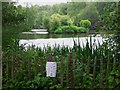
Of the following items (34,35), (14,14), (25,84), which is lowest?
(25,84)

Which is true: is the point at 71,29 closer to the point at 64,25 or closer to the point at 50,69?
the point at 64,25

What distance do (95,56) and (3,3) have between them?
1437mm

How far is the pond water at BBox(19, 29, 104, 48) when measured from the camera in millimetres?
3965

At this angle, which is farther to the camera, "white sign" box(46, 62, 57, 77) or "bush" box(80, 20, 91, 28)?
"bush" box(80, 20, 91, 28)

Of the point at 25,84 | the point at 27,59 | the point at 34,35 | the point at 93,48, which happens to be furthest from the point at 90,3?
the point at 25,84

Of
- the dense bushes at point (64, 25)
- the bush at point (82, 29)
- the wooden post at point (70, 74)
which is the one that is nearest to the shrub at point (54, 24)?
the dense bushes at point (64, 25)

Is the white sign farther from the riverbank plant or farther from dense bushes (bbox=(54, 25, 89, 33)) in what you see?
dense bushes (bbox=(54, 25, 89, 33))

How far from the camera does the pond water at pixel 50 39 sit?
397cm

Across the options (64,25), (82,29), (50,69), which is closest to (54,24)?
(64,25)

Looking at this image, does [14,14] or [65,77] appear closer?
[65,77]

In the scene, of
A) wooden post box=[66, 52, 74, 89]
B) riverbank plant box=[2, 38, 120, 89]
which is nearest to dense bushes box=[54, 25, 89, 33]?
riverbank plant box=[2, 38, 120, 89]

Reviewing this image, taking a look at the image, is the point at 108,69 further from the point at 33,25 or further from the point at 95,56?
the point at 33,25

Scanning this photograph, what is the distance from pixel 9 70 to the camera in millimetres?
3740

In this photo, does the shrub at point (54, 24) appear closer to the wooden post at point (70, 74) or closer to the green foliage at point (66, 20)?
the green foliage at point (66, 20)
